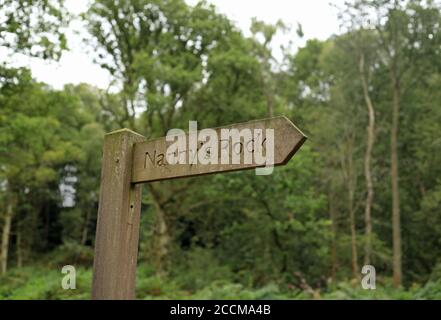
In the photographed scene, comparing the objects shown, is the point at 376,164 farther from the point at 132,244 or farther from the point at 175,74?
the point at 132,244

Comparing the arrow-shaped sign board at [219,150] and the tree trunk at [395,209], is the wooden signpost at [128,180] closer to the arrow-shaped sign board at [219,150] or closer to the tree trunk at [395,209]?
the arrow-shaped sign board at [219,150]

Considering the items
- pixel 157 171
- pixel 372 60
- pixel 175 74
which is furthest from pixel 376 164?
pixel 157 171

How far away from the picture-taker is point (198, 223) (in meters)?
23.2

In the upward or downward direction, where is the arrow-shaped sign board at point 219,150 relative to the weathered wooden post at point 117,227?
upward

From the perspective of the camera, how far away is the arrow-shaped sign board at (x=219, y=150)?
8.24 ft

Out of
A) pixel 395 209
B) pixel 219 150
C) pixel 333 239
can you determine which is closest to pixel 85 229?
pixel 333 239

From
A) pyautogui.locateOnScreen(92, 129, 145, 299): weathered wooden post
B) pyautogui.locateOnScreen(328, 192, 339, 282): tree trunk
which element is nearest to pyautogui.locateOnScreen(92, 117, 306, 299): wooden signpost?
pyautogui.locateOnScreen(92, 129, 145, 299): weathered wooden post

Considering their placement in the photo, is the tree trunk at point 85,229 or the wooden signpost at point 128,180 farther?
the tree trunk at point 85,229

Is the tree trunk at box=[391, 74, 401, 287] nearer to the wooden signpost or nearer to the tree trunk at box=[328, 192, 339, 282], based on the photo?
the tree trunk at box=[328, 192, 339, 282]

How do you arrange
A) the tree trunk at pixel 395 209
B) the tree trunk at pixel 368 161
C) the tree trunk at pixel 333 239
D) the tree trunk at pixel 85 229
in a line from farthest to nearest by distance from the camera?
the tree trunk at pixel 85 229 → the tree trunk at pixel 333 239 → the tree trunk at pixel 368 161 → the tree trunk at pixel 395 209

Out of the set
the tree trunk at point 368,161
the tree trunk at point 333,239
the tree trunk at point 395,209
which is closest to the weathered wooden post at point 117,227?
the tree trunk at point 395,209

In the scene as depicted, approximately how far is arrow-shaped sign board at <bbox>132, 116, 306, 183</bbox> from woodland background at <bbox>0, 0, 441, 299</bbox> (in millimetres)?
9601

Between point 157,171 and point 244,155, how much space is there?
1.96ft
